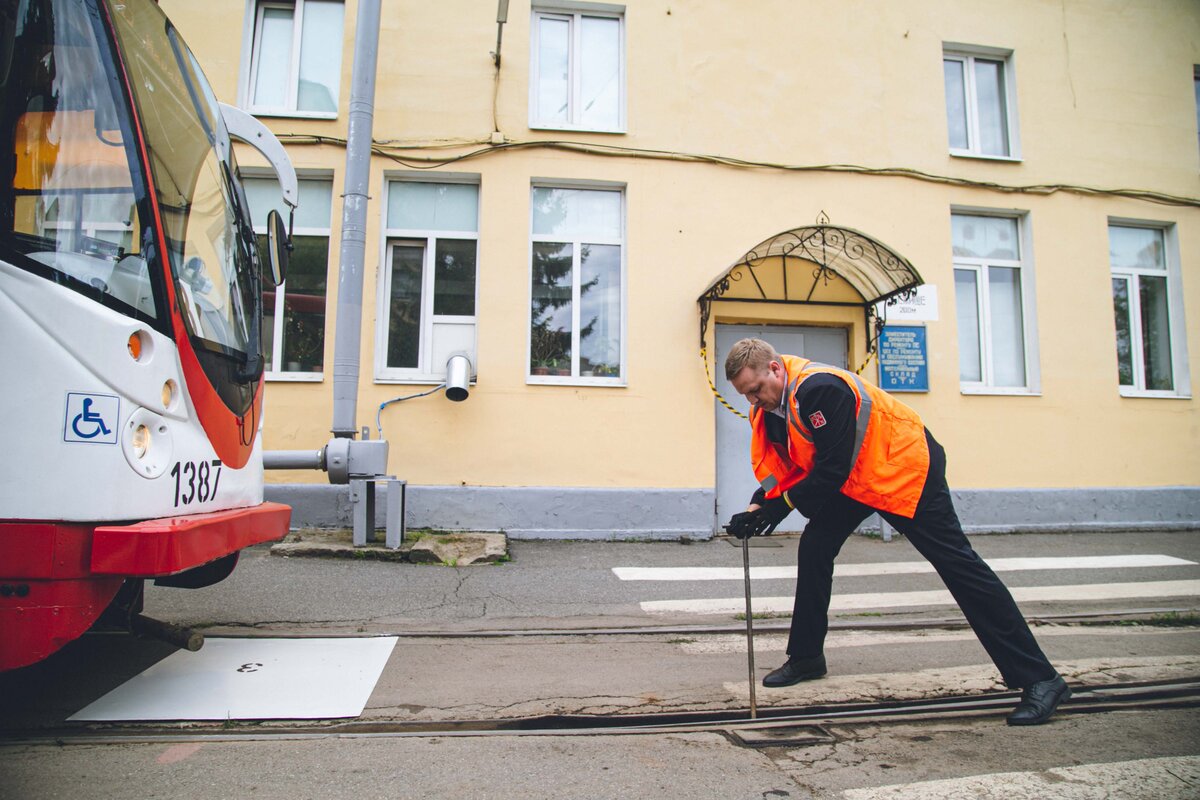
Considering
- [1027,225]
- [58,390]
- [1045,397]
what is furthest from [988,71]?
[58,390]

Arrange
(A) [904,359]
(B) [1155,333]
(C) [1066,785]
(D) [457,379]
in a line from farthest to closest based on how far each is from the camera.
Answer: (B) [1155,333]
(A) [904,359]
(D) [457,379]
(C) [1066,785]

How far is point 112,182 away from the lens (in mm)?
2852

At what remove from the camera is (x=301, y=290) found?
26.3ft

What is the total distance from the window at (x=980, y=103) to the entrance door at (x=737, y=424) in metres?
3.51

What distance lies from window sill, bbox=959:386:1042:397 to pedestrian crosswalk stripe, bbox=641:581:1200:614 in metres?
3.08

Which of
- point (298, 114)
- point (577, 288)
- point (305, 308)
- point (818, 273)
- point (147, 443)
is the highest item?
point (298, 114)

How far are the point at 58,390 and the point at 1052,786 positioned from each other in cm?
Result: 392

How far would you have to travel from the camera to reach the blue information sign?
8508 mm

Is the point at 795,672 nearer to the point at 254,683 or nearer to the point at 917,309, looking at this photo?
the point at 254,683

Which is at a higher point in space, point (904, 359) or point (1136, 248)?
point (1136, 248)

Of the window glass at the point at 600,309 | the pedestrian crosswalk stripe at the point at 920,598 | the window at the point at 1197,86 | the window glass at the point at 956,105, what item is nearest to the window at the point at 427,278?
the window glass at the point at 600,309

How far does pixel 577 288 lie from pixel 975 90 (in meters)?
6.24

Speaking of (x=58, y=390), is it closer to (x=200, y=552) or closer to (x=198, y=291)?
(x=200, y=552)

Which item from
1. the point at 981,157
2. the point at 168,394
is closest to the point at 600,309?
the point at 981,157
